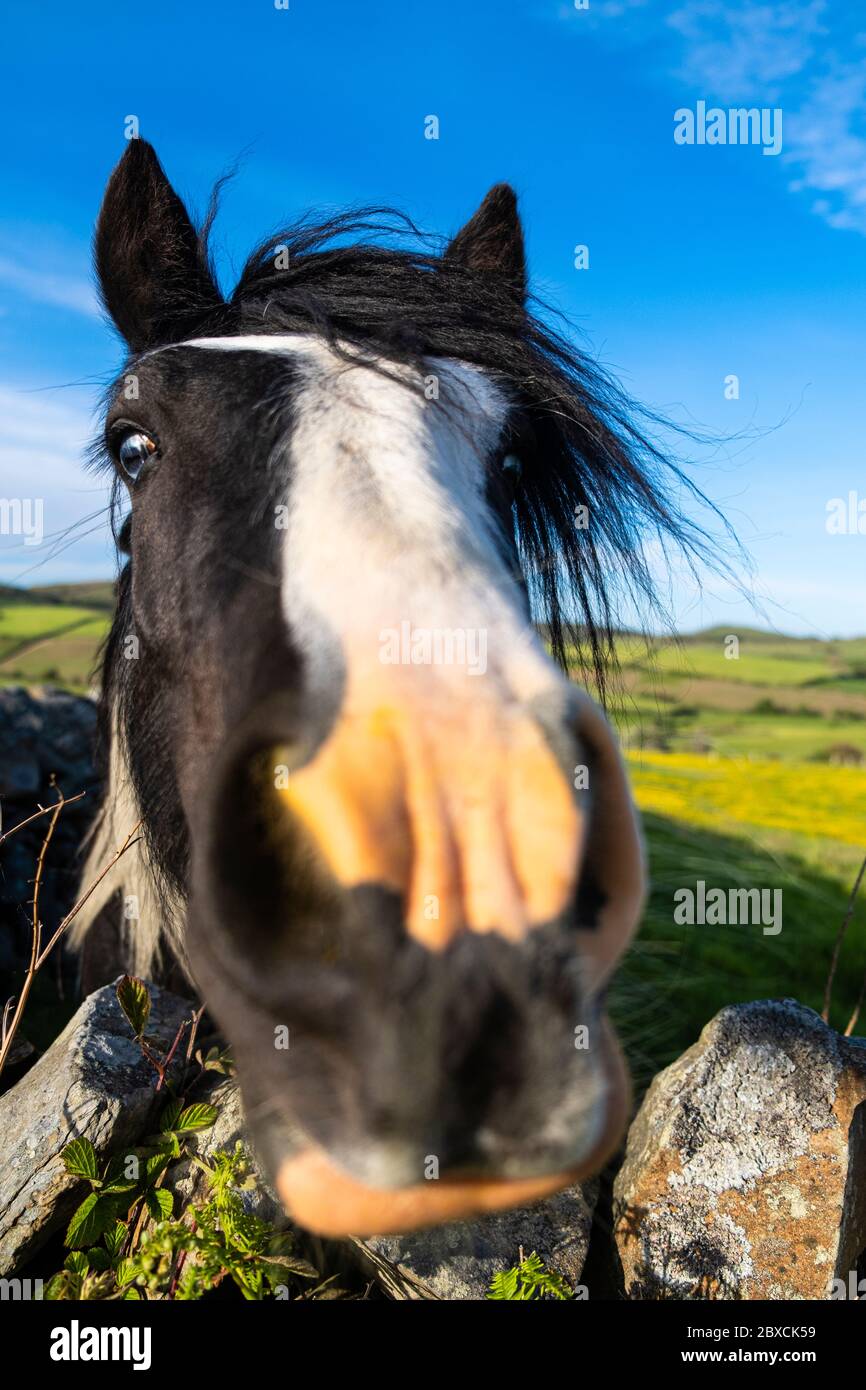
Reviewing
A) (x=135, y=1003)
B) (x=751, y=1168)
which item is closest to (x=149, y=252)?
(x=135, y=1003)

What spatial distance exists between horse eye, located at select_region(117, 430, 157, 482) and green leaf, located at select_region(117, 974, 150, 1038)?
1.52 m

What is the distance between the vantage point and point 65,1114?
240cm

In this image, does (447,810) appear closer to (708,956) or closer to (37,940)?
(37,940)

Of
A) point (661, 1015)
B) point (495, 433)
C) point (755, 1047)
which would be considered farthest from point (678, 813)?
point (495, 433)

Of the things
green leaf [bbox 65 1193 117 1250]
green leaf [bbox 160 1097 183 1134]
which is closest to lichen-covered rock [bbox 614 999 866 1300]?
green leaf [bbox 160 1097 183 1134]

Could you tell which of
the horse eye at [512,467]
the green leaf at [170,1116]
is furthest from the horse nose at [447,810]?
the green leaf at [170,1116]

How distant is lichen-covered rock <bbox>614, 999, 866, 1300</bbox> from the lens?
94.2 inches

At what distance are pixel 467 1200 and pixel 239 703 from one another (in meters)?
0.92

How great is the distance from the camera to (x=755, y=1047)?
108 inches

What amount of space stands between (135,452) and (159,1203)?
213 cm

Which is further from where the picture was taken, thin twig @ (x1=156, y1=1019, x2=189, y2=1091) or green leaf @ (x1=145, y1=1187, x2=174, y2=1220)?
thin twig @ (x1=156, y1=1019, x2=189, y2=1091)

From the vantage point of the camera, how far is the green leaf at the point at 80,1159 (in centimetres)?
225

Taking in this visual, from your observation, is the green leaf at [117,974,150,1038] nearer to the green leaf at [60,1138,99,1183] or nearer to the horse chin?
the green leaf at [60,1138,99,1183]

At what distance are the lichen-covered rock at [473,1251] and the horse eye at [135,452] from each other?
2.29 m
